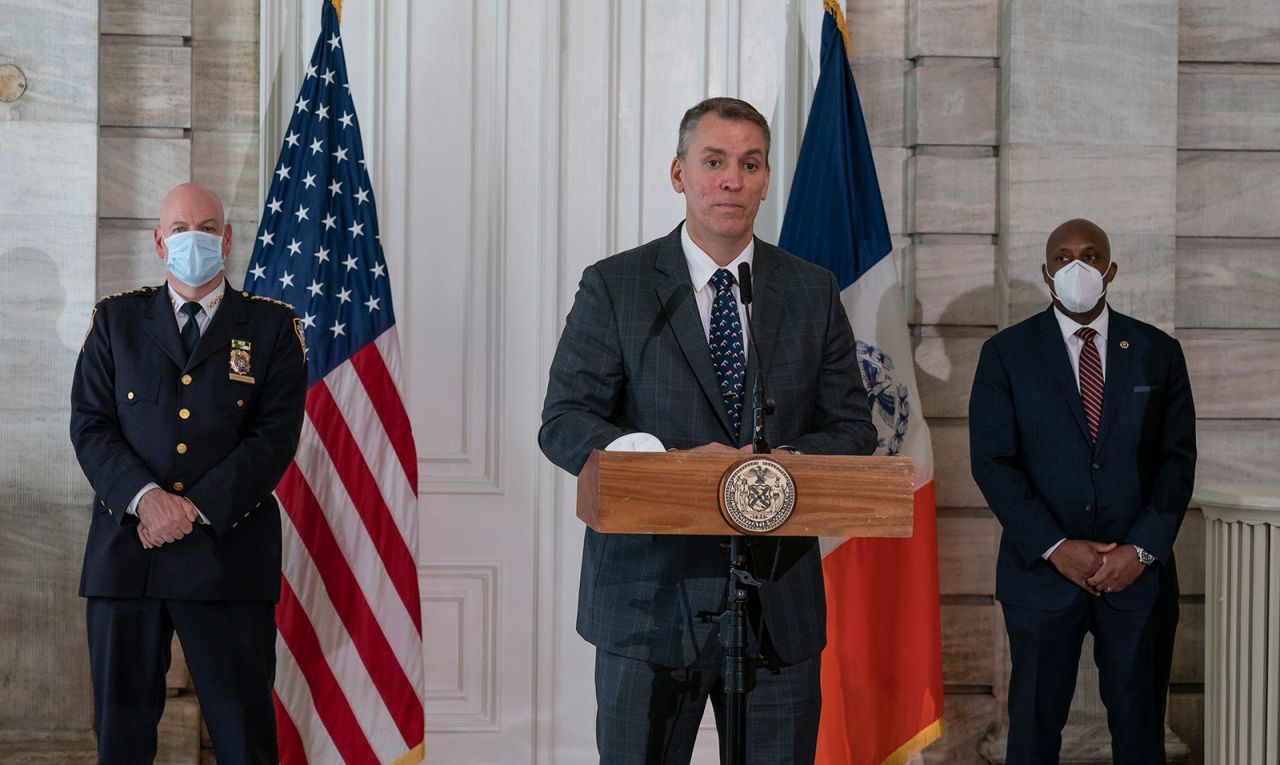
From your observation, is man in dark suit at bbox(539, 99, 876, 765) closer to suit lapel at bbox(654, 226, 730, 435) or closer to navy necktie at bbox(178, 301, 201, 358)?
suit lapel at bbox(654, 226, 730, 435)

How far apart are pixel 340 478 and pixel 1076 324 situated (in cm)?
238

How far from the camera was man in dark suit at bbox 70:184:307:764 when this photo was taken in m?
3.38

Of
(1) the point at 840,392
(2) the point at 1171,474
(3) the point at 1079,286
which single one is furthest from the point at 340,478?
(2) the point at 1171,474

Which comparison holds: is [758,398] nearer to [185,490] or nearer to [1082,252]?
[185,490]

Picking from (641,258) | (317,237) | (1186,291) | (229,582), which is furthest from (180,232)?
(1186,291)

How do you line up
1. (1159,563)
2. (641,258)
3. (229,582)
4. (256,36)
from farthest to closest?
(256,36)
(1159,563)
(229,582)
(641,258)

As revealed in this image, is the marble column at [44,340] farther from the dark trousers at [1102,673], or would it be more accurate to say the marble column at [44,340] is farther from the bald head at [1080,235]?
the bald head at [1080,235]

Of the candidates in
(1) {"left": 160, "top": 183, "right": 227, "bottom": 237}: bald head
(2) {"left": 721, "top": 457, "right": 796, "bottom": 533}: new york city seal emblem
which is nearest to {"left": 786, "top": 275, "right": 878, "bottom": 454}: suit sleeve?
(2) {"left": 721, "top": 457, "right": 796, "bottom": 533}: new york city seal emblem

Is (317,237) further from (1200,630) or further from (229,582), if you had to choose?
(1200,630)

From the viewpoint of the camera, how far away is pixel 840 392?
265 centimetres

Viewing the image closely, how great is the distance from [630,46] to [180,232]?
73.4 inches

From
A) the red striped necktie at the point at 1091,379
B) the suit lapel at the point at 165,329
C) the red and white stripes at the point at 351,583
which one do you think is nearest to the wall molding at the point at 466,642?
the red and white stripes at the point at 351,583

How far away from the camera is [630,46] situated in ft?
15.4

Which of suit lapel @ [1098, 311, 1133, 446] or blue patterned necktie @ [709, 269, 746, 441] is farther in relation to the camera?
suit lapel @ [1098, 311, 1133, 446]
